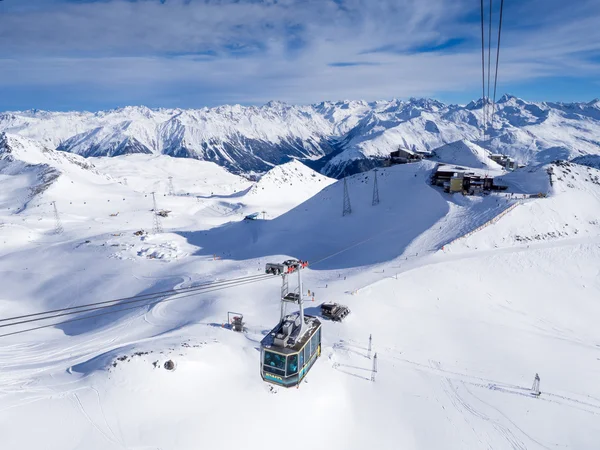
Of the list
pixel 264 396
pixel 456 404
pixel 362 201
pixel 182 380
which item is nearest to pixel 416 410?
pixel 456 404

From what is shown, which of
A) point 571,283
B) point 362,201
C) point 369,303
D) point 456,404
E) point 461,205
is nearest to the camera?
point 456,404

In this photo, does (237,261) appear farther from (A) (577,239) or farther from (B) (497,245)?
(A) (577,239)

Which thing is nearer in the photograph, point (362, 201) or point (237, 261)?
point (237, 261)

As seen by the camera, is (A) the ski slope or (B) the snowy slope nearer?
(A) the ski slope

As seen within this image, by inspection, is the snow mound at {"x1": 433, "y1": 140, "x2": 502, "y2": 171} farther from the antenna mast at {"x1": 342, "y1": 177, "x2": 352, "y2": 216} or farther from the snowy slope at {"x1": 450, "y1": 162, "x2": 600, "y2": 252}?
the antenna mast at {"x1": 342, "y1": 177, "x2": 352, "y2": 216}

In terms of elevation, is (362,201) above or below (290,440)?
above

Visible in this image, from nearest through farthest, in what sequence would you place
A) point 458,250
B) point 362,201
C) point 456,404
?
1. point 456,404
2. point 458,250
3. point 362,201

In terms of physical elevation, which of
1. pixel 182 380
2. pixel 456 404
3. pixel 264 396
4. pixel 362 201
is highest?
pixel 362 201

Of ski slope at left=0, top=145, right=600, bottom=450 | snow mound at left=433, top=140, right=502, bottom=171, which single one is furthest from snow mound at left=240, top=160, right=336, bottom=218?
snow mound at left=433, top=140, right=502, bottom=171
